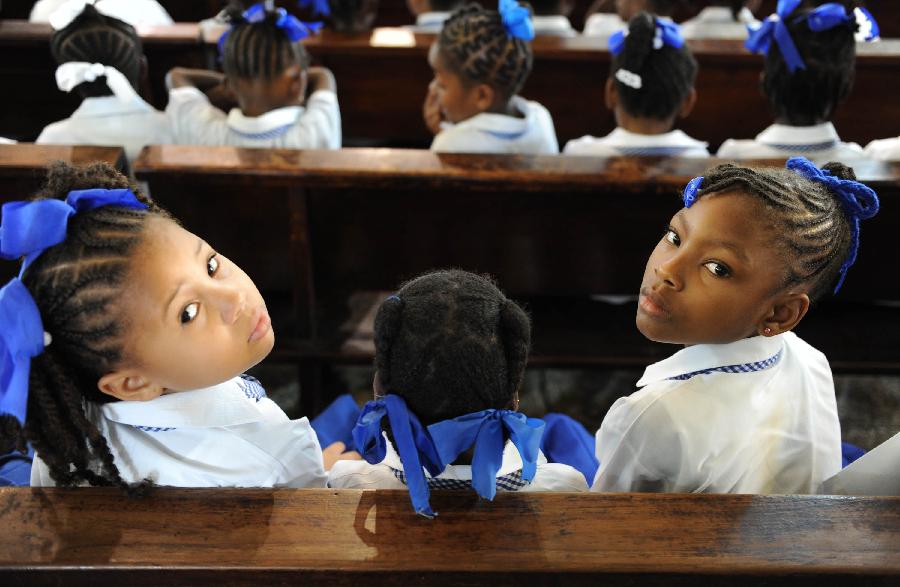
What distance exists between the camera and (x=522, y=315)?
0.97 metres

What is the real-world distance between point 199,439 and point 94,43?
5.15ft

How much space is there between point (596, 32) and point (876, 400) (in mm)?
1938

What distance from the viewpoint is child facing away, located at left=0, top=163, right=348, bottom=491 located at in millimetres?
925

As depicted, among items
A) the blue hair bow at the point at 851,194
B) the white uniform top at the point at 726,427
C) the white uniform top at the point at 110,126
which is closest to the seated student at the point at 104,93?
the white uniform top at the point at 110,126

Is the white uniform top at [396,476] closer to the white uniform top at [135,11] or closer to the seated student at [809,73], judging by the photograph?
the seated student at [809,73]

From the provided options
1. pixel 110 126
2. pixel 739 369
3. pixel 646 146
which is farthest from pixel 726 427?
pixel 110 126

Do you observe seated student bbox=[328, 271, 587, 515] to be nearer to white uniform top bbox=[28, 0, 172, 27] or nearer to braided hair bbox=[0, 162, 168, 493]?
braided hair bbox=[0, 162, 168, 493]

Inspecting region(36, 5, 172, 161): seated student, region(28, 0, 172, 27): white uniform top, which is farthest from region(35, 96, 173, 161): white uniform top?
region(28, 0, 172, 27): white uniform top

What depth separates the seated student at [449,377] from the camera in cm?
94

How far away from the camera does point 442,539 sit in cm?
85

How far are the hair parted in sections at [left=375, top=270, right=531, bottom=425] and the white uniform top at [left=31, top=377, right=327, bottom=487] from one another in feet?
0.79

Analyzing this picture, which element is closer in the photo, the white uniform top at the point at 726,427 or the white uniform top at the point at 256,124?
the white uniform top at the point at 726,427

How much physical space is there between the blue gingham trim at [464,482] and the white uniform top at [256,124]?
4.13 ft

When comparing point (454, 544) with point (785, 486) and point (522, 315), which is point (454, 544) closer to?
point (522, 315)
